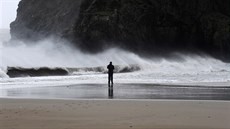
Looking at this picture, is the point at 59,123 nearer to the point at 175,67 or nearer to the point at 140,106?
the point at 140,106

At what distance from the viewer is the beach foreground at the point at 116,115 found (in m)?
6.25

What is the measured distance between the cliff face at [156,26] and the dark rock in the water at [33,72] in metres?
14.8

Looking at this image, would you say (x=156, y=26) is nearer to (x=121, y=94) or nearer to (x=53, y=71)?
(x=53, y=71)

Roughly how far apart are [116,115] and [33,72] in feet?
68.2

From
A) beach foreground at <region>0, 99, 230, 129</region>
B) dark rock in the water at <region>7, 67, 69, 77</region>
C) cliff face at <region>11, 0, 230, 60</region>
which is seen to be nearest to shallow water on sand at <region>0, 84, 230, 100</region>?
beach foreground at <region>0, 99, 230, 129</region>

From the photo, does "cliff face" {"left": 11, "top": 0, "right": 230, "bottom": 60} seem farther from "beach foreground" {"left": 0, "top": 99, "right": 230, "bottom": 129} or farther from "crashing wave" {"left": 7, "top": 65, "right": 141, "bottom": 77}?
"beach foreground" {"left": 0, "top": 99, "right": 230, "bottom": 129}

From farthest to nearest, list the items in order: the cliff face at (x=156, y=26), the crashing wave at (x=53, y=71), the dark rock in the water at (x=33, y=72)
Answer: the cliff face at (x=156, y=26) < the crashing wave at (x=53, y=71) < the dark rock in the water at (x=33, y=72)

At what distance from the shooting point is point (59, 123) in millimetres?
6422

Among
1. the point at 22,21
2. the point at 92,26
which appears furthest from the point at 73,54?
the point at 22,21

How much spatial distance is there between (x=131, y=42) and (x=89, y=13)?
657cm

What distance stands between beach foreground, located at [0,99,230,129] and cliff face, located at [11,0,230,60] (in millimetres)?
34546

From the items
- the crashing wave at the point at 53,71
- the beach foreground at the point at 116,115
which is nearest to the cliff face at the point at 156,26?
the crashing wave at the point at 53,71

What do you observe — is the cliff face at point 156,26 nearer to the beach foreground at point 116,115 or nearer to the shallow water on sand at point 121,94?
the shallow water on sand at point 121,94

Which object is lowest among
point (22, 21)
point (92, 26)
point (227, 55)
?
point (227, 55)
